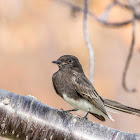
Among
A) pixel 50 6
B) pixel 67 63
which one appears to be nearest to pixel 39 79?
pixel 50 6

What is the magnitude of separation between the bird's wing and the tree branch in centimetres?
59

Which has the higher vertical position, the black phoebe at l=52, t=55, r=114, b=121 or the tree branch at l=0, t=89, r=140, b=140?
the black phoebe at l=52, t=55, r=114, b=121

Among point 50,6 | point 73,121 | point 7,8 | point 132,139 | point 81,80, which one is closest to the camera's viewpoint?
point 132,139

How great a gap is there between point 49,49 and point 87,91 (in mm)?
4594

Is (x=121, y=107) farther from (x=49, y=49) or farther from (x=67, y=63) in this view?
(x=49, y=49)

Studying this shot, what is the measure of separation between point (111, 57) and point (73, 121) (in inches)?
214

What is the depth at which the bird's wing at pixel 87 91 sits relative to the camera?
372cm

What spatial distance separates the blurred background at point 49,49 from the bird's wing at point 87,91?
3550mm

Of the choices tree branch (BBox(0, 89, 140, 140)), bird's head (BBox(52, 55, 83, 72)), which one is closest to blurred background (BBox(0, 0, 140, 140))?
bird's head (BBox(52, 55, 83, 72))

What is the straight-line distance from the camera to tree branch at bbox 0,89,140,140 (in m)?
3.05

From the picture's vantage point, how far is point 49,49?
27.1 ft

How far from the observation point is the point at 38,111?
3.13 metres

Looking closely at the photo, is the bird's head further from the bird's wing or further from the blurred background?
the blurred background

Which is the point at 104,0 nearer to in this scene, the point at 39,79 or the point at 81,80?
the point at 39,79
